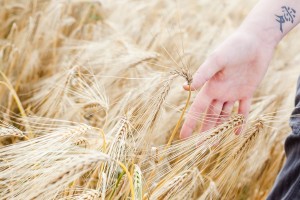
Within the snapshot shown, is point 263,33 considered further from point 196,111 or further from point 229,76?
point 196,111

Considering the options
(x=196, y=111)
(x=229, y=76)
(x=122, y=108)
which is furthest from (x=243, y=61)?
(x=122, y=108)

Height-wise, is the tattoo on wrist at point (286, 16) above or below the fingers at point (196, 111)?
above

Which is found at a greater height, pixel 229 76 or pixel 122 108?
pixel 229 76

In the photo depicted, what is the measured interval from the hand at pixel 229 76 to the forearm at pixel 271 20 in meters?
0.02

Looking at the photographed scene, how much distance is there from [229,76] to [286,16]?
0.20 m

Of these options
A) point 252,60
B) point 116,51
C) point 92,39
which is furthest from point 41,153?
point 92,39

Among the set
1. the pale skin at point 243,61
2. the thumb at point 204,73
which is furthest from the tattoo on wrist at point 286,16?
the thumb at point 204,73

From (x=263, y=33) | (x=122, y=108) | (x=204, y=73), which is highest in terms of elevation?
(x=263, y=33)

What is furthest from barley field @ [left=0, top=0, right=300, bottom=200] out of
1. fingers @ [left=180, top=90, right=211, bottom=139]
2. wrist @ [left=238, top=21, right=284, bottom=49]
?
wrist @ [left=238, top=21, right=284, bottom=49]

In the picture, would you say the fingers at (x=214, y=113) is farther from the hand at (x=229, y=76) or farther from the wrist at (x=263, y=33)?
the wrist at (x=263, y=33)

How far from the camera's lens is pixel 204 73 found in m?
1.03

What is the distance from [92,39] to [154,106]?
1157 mm

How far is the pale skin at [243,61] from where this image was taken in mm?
1053

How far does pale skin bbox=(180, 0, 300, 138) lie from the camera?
1.05 metres
